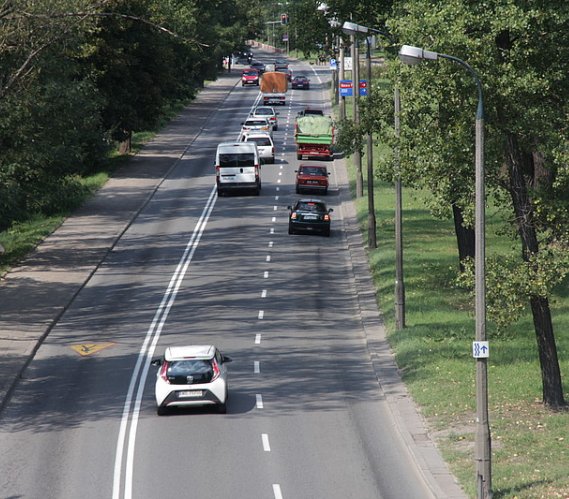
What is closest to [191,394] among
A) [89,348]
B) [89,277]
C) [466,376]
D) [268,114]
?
[466,376]

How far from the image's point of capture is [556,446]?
87.9 ft

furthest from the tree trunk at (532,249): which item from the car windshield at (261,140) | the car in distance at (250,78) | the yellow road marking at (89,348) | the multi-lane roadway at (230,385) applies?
the car in distance at (250,78)

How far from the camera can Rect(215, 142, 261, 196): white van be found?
69000mm

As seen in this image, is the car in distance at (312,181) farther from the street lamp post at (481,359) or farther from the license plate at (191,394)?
the street lamp post at (481,359)

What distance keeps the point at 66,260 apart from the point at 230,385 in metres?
21.2

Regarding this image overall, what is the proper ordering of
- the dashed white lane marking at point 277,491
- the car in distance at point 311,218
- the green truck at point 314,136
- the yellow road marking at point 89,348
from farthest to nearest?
1. the green truck at point 314,136
2. the car in distance at point 311,218
3. the yellow road marking at point 89,348
4. the dashed white lane marking at point 277,491

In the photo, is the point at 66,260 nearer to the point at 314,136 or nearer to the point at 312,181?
the point at 312,181

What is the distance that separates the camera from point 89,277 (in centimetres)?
5069

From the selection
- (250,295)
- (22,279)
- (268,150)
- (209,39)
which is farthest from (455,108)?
(209,39)

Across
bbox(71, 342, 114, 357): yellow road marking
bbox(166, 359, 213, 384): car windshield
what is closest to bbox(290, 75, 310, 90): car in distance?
bbox(71, 342, 114, 357): yellow road marking

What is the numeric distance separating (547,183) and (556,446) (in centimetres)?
610

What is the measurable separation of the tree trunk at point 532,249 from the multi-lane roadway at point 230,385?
13.0 ft

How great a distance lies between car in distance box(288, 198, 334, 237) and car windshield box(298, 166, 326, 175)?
11451 mm

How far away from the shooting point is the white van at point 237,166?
69.0m
